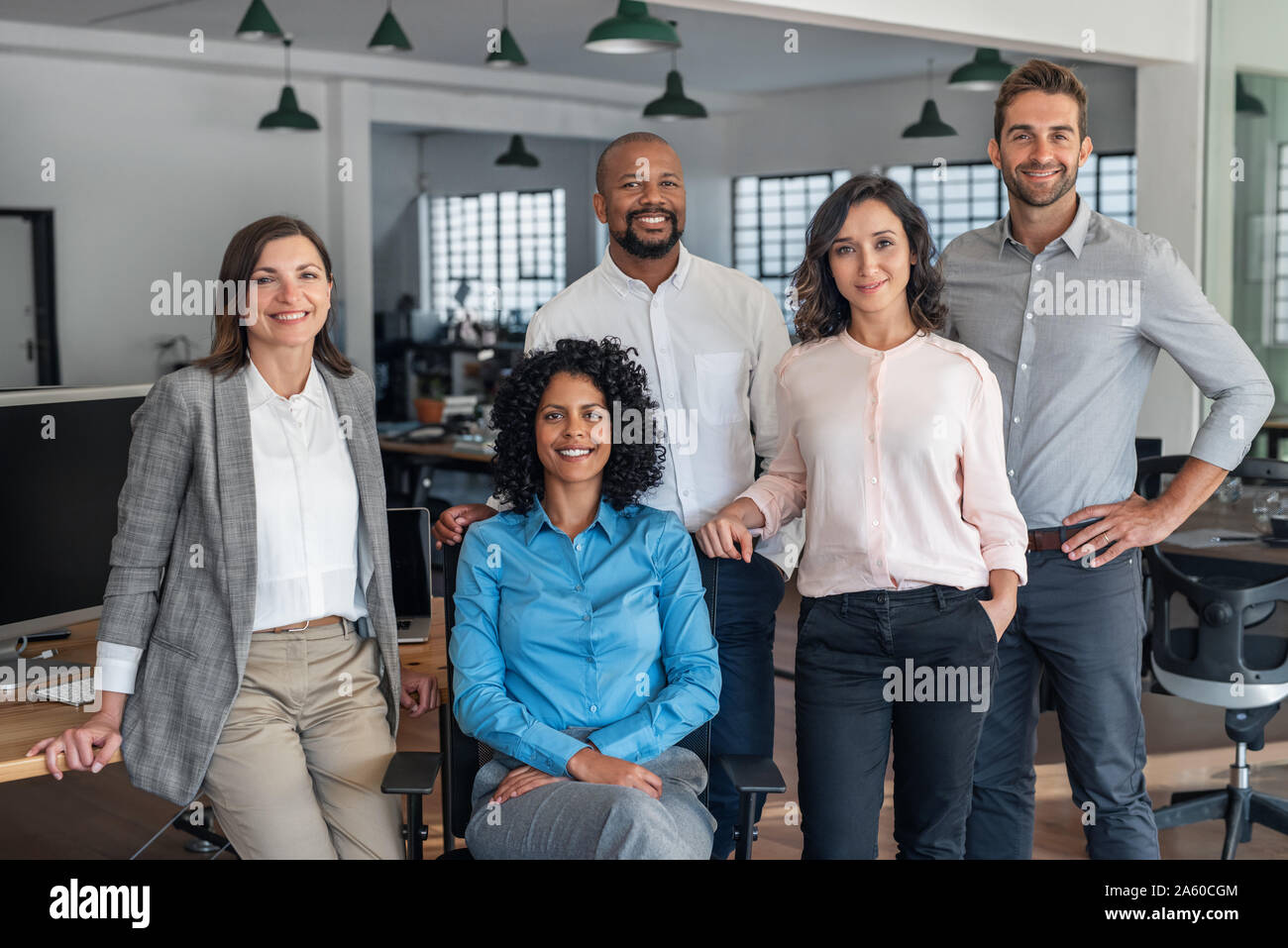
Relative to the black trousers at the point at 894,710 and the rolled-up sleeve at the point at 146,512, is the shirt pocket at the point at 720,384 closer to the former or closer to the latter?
the black trousers at the point at 894,710

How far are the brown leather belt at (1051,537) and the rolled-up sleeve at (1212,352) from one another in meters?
0.30

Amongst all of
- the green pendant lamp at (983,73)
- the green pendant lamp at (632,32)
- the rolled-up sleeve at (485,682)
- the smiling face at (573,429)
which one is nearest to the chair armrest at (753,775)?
the rolled-up sleeve at (485,682)

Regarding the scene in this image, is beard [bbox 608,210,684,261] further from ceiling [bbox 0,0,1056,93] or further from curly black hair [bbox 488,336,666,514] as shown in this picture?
ceiling [bbox 0,0,1056,93]

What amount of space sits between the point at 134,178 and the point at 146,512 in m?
7.74

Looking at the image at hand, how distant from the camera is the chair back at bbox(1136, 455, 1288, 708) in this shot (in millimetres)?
3328

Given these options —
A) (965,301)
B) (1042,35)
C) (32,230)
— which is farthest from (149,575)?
(32,230)

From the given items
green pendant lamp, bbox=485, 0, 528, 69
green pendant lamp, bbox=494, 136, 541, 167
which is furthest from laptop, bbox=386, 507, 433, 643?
green pendant lamp, bbox=494, 136, 541, 167

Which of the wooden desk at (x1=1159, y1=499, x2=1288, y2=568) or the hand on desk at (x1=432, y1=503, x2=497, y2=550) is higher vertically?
the hand on desk at (x1=432, y1=503, x2=497, y2=550)

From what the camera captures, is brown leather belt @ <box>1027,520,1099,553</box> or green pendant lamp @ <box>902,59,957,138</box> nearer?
brown leather belt @ <box>1027,520,1099,553</box>

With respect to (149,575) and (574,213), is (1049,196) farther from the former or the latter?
(574,213)

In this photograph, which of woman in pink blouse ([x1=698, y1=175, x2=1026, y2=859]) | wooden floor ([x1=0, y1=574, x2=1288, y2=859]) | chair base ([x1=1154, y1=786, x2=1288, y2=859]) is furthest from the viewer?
wooden floor ([x1=0, y1=574, x2=1288, y2=859])

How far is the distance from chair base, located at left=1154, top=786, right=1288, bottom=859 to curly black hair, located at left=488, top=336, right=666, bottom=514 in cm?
201

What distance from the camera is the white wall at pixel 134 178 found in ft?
28.3
